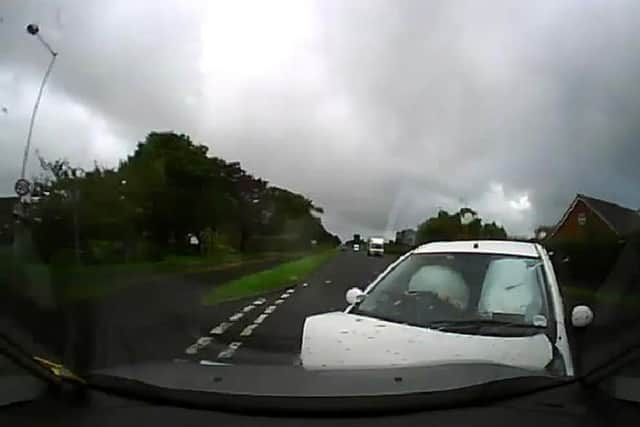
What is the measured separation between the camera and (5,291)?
167 inches

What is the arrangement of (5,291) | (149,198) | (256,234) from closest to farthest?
(5,291) < (149,198) < (256,234)

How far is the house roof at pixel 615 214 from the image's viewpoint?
17.4 feet

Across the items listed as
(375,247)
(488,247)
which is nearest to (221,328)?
(375,247)

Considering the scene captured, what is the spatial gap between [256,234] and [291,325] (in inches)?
29.9

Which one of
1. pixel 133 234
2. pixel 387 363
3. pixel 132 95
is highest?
pixel 132 95

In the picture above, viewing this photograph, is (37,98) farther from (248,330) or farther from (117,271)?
(248,330)

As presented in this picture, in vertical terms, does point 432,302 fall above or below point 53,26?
below

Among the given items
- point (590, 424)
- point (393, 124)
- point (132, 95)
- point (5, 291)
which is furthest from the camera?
point (393, 124)

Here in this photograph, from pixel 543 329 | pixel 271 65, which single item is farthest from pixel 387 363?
pixel 271 65

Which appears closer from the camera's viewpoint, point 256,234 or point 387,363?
point 387,363

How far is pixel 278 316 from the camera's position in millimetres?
6688

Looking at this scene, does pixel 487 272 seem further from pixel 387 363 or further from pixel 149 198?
pixel 149 198

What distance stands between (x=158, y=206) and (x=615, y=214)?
3.12 meters

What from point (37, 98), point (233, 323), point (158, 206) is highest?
point (37, 98)
